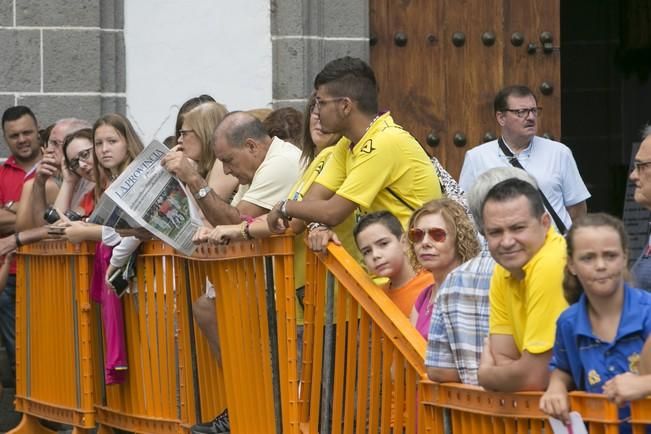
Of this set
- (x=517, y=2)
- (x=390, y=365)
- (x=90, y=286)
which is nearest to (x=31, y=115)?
(x=90, y=286)

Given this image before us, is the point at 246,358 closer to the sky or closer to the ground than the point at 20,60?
closer to the ground

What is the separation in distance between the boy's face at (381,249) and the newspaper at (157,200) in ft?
3.61

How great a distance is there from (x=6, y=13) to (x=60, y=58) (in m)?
0.41

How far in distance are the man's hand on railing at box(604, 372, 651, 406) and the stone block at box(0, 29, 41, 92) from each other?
690 centimetres

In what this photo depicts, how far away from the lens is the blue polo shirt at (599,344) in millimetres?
4621

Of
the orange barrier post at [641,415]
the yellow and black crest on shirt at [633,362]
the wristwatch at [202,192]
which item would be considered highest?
the wristwatch at [202,192]

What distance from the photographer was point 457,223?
632 cm

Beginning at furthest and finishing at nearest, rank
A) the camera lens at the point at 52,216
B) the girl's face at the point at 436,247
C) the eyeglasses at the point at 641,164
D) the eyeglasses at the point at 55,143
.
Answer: the eyeglasses at the point at 55,143 → the camera lens at the point at 52,216 → the girl's face at the point at 436,247 → the eyeglasses at the point at 641,164

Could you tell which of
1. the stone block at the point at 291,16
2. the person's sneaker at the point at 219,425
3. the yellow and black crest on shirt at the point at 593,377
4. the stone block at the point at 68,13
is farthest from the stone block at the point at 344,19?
the yellow and black crest on shirt at the point at 593,377

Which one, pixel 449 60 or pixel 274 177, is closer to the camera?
pixel 274 177

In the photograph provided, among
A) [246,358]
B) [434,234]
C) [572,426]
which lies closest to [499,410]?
[572,426]

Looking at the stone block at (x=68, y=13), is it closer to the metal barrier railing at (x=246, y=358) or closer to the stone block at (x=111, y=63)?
the stone block at (x=111, y=63)

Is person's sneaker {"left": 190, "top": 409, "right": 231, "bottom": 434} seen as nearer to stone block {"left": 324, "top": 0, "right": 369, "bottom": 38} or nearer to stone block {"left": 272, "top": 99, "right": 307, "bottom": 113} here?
stone block {"left": 272, "top": 99, "right": 307, "bottom": 113}

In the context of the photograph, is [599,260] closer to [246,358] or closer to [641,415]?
[641,415]
